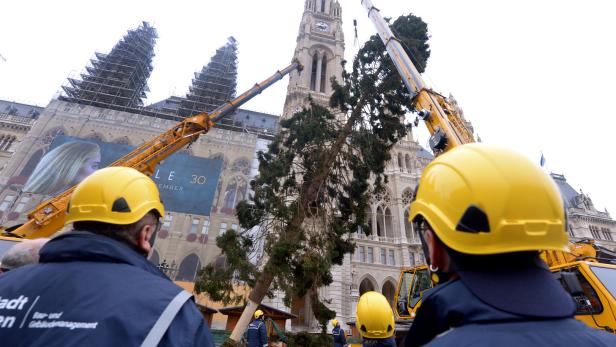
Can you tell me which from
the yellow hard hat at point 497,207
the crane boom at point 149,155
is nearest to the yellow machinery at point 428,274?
the yellow hard hat at point 497,207

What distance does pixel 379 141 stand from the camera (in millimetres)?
10805

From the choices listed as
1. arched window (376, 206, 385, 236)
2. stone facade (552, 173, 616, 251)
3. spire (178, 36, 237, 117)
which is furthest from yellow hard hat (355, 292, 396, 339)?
stone facade (552, 173, 616, 251)

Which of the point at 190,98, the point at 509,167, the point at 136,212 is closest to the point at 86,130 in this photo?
the point at 190,98

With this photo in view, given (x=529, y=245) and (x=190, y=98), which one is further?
(x=190, y=98)

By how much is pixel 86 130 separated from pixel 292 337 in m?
26.2

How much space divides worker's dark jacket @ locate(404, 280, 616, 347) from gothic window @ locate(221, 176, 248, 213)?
23017mm

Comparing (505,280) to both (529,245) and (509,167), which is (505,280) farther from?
(509,167)

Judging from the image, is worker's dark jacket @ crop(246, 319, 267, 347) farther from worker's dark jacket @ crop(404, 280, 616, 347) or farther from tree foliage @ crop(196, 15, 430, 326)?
worker's dark jacket @ crop(404, 280, 616, 347)

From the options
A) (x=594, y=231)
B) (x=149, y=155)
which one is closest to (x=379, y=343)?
(x=149, y=155)

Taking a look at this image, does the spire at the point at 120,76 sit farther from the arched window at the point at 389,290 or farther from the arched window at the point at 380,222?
the arched window at the point at 389,290

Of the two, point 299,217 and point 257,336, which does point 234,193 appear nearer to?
point 299,217

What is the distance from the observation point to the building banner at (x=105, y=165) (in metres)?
21.0

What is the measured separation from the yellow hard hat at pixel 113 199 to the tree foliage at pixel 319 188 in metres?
6.02

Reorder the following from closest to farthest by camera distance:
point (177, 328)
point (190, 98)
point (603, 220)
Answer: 1. point (177, 328)
2. point (190, 98)
3. point (603, 220)
